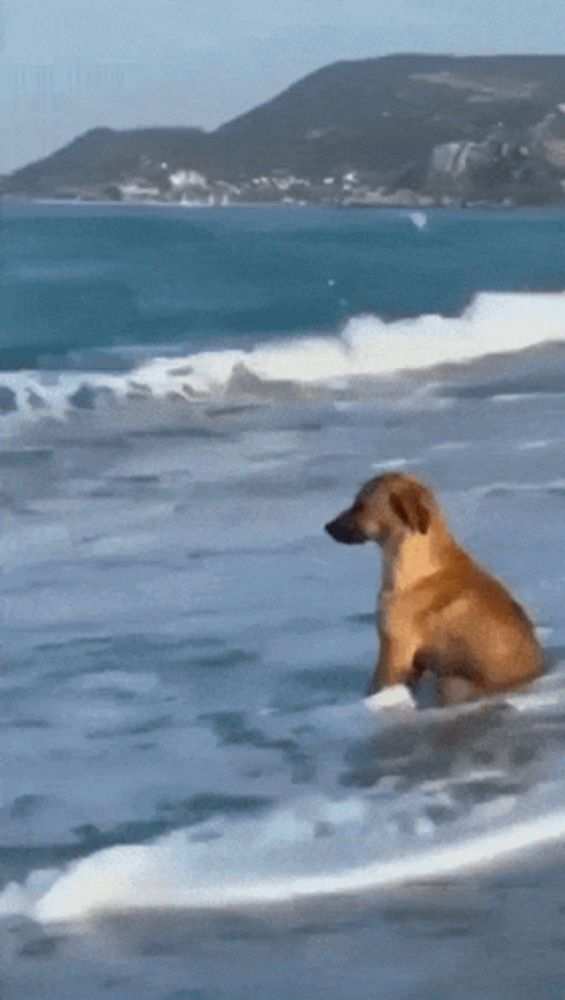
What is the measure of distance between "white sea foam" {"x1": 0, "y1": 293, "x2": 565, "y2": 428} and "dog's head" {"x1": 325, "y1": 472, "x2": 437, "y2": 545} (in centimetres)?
267

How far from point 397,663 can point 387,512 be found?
364mm

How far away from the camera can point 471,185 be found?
213 inches

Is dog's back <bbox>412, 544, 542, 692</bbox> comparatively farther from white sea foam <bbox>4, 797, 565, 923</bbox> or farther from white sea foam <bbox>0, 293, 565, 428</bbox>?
white sea foam <bbox>0, 293, 565, 428</bbox>

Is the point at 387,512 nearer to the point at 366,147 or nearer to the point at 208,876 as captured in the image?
the point at 208,876

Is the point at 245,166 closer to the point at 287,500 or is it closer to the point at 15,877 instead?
the point at 287,500

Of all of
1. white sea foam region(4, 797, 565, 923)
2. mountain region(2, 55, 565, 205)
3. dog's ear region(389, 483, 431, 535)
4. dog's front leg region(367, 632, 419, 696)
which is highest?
mountain region(2, 55, 565, 205)

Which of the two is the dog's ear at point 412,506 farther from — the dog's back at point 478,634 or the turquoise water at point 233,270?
the turquoise water at point 233,270

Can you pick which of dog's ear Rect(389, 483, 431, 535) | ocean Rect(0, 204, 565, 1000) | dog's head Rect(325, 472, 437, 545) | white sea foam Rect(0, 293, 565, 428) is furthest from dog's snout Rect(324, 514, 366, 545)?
white sea foam Rect(0, 293, 565, 428)

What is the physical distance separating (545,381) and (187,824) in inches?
182

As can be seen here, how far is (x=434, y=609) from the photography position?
4.20m

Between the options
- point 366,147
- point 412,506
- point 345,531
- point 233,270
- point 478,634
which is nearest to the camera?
point 478,634

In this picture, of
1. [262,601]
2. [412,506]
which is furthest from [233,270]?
[412,506]

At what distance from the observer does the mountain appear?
4445 mm

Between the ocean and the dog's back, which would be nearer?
the ocean
